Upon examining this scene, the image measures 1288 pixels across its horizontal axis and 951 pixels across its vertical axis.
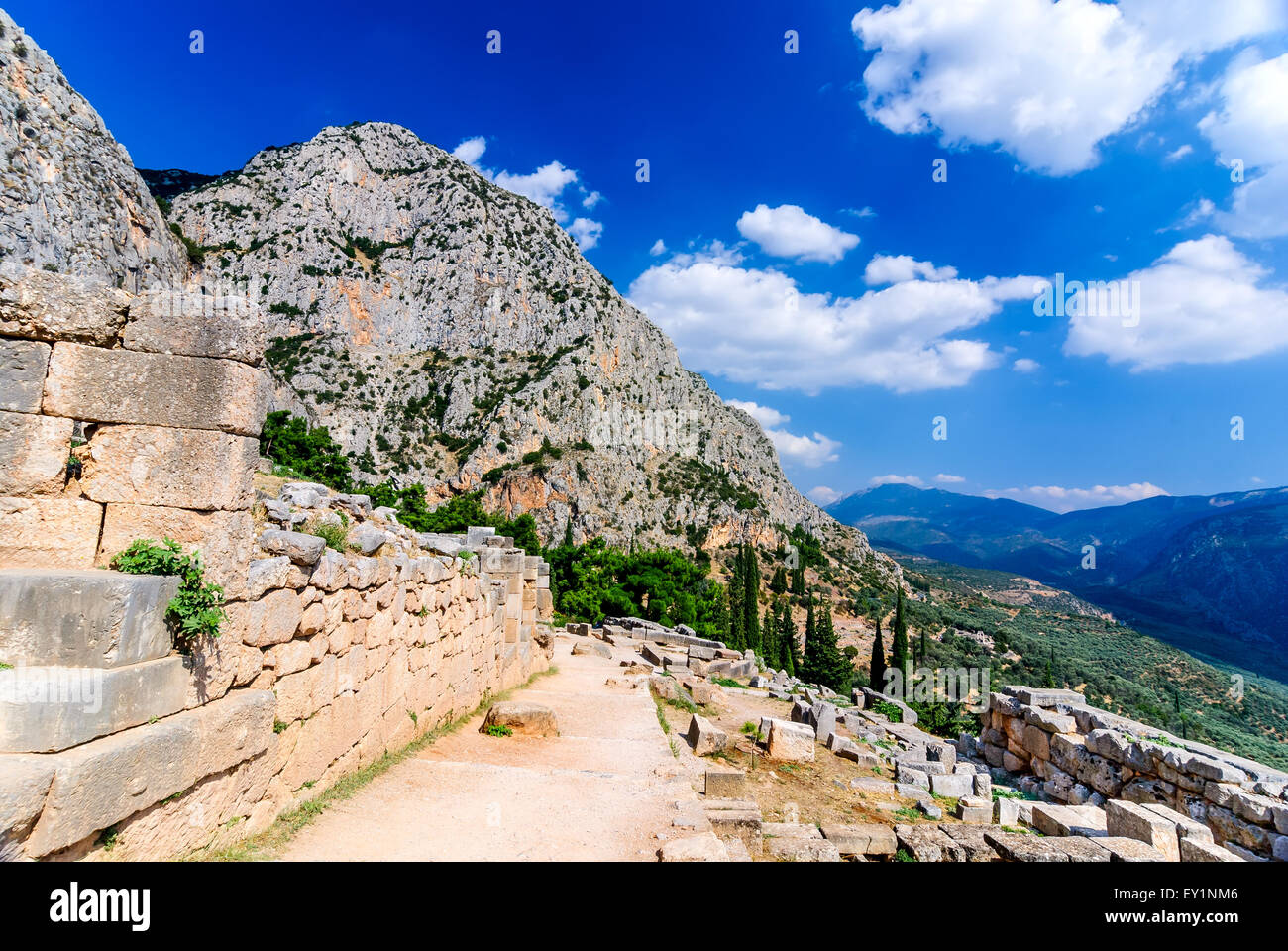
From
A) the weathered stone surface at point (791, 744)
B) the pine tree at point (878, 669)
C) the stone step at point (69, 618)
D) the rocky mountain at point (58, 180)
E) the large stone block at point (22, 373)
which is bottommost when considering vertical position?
the pine tree at point (878, 669)

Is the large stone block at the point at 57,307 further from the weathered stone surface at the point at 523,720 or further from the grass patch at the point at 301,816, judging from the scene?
the weathered stone surface at the point at 523,720

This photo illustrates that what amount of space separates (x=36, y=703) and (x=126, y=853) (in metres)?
0.99

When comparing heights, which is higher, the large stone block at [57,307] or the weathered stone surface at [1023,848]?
the large stone block at [57,307]

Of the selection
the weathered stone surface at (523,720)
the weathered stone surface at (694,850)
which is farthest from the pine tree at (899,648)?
the weathered stone surface at (694,850)

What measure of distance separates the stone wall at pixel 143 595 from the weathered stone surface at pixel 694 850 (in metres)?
3.01

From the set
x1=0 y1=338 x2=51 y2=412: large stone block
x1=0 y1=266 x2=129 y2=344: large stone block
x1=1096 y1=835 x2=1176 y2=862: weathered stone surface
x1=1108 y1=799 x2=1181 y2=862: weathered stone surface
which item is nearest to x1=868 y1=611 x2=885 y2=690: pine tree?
x1=1108 y1=799 x2=1181 y2=862: weathered stone surface

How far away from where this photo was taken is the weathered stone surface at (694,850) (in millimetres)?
4777

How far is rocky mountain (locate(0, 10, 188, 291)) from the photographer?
1123 inches

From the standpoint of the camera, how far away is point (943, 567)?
527 feet

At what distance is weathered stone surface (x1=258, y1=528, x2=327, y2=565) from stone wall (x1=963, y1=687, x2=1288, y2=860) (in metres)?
10.7

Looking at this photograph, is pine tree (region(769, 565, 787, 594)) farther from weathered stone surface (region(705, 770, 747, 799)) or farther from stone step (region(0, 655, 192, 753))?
stone step (region(0, 655, 192, 753))

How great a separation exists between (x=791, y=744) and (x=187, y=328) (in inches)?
388
